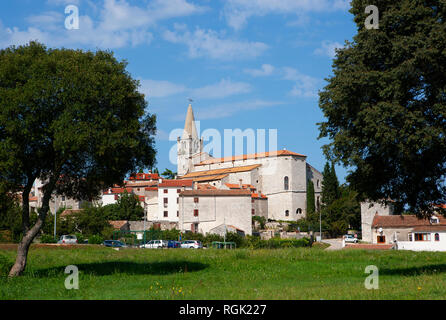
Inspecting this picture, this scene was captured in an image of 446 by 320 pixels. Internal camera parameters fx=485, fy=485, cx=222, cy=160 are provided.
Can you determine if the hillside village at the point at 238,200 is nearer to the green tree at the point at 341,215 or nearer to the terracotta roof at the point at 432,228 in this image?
the terracotta roof at the point at 432,228

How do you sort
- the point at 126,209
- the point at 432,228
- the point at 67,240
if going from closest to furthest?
the point at 67,240
the point at 432,228
the point at 126,209

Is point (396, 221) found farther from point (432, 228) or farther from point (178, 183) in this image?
point (178, 183)

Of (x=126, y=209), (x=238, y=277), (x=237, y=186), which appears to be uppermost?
(x=237, y=186)

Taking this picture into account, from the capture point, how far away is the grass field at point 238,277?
→ 1421 centimetres

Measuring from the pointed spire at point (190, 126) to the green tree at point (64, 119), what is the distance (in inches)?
6092

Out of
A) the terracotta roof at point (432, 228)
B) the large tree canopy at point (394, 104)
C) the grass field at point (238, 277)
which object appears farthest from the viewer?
the terracotta roof at point (432, 228)

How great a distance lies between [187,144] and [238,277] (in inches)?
6110

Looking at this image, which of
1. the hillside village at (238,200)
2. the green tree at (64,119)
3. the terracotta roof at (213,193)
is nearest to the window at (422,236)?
the hillside village at (238,200)

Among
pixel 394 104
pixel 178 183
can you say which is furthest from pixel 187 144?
pixel 394 104

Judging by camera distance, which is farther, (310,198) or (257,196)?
(310,198)

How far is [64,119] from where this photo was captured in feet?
61.5

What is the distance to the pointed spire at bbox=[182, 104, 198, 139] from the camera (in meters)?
176
